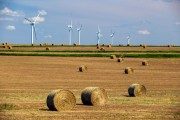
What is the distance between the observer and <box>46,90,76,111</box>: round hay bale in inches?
818

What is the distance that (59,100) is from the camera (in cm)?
2086

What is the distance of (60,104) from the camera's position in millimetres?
20938

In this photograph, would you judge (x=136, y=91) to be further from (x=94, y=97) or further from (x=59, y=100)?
(x=59, y=100)

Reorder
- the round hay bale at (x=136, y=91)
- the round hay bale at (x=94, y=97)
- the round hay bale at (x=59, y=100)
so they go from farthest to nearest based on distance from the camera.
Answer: the round hay bale at (x=136, y=91)
the round hay bale at (x=94, y=97)
the round hay bale at (x=59, y=100)

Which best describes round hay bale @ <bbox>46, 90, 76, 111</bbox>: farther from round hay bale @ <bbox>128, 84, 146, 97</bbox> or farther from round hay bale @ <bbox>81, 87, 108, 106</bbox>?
round hay bale @ <bbox>128, 84, 146, 97</bbox>

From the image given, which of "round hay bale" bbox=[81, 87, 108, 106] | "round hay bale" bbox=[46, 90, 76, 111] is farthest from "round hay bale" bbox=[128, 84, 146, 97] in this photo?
"round hay bale" bbox=[46, 90, 76, 111]

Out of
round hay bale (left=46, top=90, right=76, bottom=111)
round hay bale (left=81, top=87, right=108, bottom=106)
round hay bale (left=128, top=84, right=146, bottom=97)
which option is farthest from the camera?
round hay bale (left=128, top=84, right=146, bottom=97)

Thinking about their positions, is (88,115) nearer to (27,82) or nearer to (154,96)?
(154,96)

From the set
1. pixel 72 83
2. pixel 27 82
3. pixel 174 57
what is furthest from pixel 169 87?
pixel 174 57

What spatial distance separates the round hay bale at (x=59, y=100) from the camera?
20.8m

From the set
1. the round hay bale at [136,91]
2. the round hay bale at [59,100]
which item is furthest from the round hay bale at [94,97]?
the round hay bale at [136,91]

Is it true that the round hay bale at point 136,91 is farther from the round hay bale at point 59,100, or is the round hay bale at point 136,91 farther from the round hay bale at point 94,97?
the round hay bale at point 59,100

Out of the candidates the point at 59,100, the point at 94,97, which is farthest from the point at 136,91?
the point at 59,100

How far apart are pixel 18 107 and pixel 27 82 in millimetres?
13721
